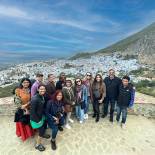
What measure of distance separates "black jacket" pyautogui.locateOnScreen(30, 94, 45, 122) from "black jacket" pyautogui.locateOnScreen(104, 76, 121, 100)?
2.56 metres

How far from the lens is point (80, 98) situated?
25.1 ft

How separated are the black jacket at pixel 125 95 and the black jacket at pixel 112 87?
0.76 ft

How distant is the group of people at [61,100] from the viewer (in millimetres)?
6145

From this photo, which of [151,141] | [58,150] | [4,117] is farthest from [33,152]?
[151,141]

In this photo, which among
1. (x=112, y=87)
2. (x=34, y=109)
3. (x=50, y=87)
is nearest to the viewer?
(x=34, y=109)

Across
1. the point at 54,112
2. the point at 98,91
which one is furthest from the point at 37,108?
the point at 98,91

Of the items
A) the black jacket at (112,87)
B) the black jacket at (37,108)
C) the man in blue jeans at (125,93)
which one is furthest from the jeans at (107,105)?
the black jacket at (37,108)

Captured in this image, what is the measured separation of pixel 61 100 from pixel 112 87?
1.97m

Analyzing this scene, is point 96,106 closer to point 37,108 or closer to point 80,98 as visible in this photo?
point 80,98

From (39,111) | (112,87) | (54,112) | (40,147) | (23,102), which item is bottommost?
(40,147)

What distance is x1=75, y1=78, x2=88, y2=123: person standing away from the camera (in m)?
7.52

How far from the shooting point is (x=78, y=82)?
24.3 feet

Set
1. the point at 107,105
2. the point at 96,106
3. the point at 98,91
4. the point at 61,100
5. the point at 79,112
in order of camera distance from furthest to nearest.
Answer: the point at 107,105 → the point at 96,106 → the point at 79,112 → the point at 98,91 → the point at 61,100

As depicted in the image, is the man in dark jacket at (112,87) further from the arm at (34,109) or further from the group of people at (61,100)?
the arm at (34,109)
